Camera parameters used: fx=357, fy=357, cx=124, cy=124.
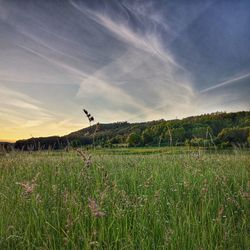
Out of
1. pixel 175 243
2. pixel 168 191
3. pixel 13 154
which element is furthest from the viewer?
pixel 13 154

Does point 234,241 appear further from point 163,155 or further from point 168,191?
point 163,155

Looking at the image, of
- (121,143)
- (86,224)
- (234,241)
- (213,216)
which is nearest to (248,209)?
(213,216)

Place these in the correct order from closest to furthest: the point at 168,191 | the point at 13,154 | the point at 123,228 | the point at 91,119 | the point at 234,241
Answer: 1. the point at 234,241
2. the point at 123,228
3. the point at 91,119
4. the point at 168,191
5. the point at 13,154

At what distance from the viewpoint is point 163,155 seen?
40.5ft

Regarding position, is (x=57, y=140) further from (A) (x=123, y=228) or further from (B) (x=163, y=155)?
(A) (x=123, y=228)

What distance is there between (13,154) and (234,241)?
9.12 m

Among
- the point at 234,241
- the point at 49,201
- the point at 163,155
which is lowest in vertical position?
the point at 234,241

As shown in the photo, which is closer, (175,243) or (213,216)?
(175,243)

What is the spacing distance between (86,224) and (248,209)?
248 cm

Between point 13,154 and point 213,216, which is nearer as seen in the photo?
point 213,216

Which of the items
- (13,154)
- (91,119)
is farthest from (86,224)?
(13,154)

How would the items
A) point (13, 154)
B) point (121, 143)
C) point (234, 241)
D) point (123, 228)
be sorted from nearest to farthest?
1. point (234, 241)
2. point (123, 228)
3. point (121, 143)
4. point (13, 154)

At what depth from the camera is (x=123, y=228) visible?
175 inches

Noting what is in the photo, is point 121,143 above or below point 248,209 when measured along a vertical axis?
above
